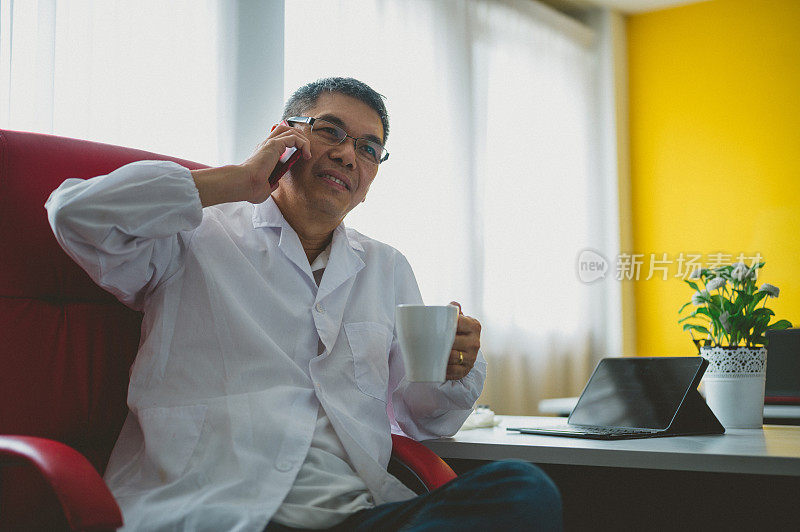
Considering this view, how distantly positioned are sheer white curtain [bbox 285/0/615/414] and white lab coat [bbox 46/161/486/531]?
1558 millimetres

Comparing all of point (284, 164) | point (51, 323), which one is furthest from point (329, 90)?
point (51, 323)

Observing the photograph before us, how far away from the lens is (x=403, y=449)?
1.36 m

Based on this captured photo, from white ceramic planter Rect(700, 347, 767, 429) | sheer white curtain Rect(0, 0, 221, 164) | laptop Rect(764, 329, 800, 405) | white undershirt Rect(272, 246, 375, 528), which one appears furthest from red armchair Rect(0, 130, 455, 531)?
laptop Rect(764, 329, 800, 405)

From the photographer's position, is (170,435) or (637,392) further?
(637,392)

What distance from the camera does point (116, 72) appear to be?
2.27 m

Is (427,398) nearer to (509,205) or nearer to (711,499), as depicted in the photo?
(711,499)

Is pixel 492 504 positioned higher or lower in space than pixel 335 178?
lower

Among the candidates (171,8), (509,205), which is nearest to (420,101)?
(509,205)

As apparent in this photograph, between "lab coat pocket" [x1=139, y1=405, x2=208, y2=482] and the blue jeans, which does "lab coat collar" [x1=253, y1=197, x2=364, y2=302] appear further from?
the blue jeans

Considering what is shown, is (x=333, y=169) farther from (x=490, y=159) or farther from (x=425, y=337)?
(x=490, y=159)

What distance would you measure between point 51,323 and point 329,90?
0.71 metres

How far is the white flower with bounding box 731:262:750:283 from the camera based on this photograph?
161 centimetres

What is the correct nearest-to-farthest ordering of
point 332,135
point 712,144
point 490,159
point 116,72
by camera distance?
point 332,135 < point 116,72 < point 490,159 < point 712,144

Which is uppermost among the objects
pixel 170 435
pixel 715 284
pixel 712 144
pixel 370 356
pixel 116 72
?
pixel 712 144
